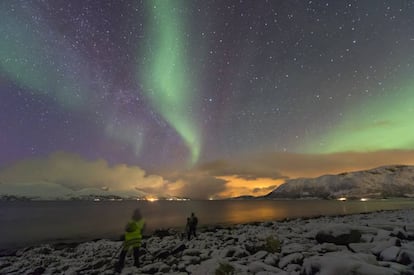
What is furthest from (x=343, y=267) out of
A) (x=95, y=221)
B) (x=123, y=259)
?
(x=95, y=221)

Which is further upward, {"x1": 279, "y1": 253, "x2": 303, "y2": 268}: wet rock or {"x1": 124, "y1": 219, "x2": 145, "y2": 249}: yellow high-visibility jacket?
{"x1": 124, "y1": 219, "x2": 145, "y2": 249}: yellow high-visibility jacket

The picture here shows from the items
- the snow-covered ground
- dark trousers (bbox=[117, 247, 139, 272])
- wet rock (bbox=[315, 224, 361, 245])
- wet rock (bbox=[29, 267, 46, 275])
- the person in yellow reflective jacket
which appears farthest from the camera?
wet rock (bbox=[29, 267, 46, 275])

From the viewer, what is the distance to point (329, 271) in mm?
7961

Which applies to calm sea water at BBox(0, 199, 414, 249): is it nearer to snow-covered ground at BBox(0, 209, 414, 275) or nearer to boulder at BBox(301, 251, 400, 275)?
snow-covered ground at BBox(0, 209, 414, 275)

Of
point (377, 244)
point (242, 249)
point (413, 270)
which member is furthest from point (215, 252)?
point (413, 270)

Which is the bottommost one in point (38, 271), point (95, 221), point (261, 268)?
point (38, 271)

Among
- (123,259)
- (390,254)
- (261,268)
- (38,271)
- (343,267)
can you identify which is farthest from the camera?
(38,271)

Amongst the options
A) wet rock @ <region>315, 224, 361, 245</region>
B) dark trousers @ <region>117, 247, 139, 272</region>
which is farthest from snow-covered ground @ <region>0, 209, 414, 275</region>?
dark trousers @ <region>117, 247, 139, 272</region>

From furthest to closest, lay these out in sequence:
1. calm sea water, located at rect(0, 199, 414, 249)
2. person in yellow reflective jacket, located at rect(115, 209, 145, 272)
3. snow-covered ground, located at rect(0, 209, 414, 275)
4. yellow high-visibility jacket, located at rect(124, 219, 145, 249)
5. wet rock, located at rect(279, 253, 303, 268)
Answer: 1. calm sea water, located at rect(0, 199, 414, 249)
2. yellow high-visibility jacket, located at rect(124, 219, 145, 249)
3. person in yellow reflective jacket, located at rect(115, 209, 145, 272)
4. wet rock, located at rect(279, 253, 303, 268)
5. snow-covered ground, located at rect(0, 209, 414, 275)

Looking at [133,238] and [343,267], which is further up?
[133,238]

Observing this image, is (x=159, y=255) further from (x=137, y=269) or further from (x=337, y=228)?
(x=337, y=228)

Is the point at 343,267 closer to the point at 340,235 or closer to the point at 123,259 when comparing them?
the point at 340,235

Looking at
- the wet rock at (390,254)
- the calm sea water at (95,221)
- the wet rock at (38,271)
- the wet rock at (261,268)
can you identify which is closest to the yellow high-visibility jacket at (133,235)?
the wet rock at (38,271)

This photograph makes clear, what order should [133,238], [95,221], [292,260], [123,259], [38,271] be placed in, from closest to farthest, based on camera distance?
[292,260]
[123,259]
[133,238]
[38,271]
[95,221]
